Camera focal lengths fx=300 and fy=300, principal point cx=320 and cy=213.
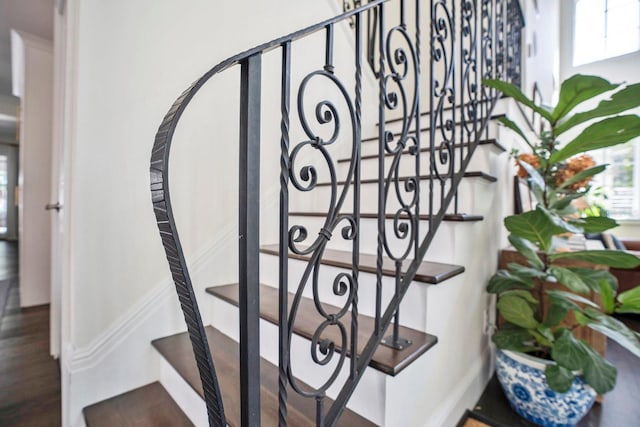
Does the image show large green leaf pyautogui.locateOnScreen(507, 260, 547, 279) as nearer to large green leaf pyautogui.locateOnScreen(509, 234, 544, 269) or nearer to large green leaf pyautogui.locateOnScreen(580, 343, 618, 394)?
large green leaf pyautogui.locateOnScreen(509, 234, 544, 269)

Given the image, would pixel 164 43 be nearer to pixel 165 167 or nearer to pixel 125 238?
pixel 125 238

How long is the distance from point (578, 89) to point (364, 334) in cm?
122

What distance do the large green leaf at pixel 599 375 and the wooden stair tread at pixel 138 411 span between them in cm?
144

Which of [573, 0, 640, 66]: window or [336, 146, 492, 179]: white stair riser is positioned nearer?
[336, 146, 492, 179]: white stair riser

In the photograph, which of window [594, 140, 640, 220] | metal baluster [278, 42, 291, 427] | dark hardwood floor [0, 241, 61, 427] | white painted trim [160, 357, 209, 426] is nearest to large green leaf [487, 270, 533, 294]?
metal baluster [278, 42, 291, 427]

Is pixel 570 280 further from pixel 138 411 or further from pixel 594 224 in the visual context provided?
pixel 138 411

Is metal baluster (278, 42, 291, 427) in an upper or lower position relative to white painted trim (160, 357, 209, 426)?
upper

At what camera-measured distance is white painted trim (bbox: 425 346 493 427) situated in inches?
43.6

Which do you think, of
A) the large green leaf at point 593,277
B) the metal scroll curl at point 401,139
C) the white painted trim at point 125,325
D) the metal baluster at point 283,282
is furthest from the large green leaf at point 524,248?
the white painted trim at point 125,325

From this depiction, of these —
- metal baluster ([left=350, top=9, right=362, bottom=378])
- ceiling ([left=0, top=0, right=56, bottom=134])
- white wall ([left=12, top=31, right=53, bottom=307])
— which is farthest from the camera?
white wall ([left=12, top=31, right=53, bottom=307])

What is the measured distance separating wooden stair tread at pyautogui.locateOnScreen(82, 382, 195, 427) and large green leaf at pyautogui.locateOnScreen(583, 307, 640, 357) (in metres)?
1.53

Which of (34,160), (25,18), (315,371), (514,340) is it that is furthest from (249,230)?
(34,160)

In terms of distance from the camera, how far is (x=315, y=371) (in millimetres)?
1005

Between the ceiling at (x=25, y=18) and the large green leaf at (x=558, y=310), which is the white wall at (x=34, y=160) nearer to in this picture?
the ceiling at (x=25, y=18)
